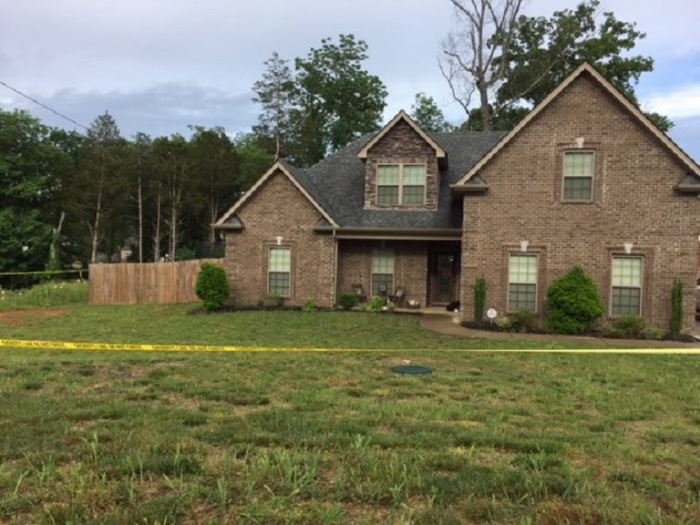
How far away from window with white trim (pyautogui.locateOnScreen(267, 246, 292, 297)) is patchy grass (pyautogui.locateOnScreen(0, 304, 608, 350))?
1430 millimetres

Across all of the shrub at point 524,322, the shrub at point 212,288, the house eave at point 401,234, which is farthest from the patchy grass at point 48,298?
the shrub at point 524,322

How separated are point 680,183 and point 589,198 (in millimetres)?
2295

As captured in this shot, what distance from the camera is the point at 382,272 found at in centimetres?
2056

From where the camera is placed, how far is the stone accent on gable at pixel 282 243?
19891 millimetres

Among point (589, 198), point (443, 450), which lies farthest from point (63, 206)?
point (443, 450)

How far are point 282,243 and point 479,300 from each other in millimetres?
7195

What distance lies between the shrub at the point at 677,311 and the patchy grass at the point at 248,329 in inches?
118

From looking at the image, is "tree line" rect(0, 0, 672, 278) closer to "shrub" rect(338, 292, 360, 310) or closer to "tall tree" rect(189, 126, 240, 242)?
"tall tree" rect(189, 126, 240, 242)

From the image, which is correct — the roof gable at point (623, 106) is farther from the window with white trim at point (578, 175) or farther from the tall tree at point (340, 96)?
the tall tree at point (340, 96)

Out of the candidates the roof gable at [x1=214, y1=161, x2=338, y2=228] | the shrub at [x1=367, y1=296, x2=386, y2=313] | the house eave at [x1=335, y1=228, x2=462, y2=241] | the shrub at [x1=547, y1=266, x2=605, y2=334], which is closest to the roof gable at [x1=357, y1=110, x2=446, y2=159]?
the roof gable at [x1=214, y1=161, x2=338, y2=228]

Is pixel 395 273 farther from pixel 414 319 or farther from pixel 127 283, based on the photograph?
pixel 127 283

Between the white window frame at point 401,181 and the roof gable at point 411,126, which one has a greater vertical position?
the roof gable at point 411,126

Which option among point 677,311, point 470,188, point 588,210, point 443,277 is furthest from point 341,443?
point 443,277

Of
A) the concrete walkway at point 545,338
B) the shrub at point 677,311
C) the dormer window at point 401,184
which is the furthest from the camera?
the dormer window at point 401,184
